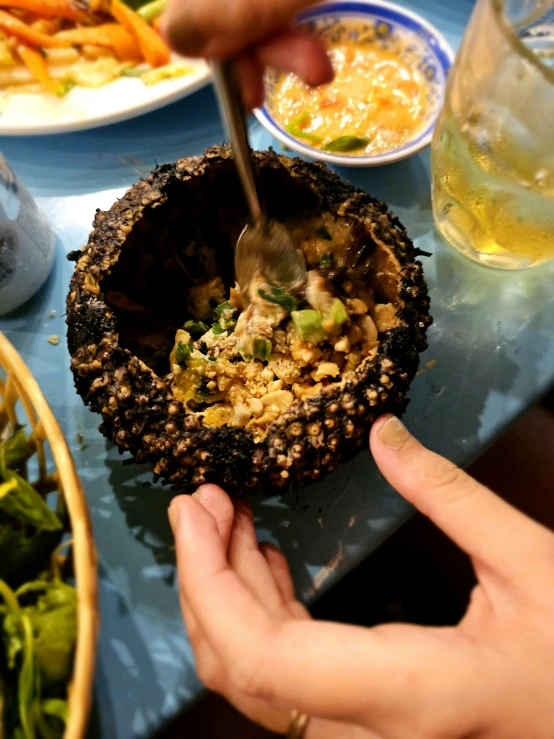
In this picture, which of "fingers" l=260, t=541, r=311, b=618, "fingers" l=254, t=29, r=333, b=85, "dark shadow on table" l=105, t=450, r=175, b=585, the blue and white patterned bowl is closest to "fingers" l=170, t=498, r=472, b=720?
"fingers" l=260, t=541, r=311, b=618

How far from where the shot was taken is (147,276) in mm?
732

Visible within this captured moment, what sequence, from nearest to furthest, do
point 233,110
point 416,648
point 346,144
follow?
point 416,648
point 233,110
point 346,144

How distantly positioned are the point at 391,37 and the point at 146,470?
0.86m

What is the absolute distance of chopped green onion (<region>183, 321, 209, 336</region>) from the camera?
29.1 inches

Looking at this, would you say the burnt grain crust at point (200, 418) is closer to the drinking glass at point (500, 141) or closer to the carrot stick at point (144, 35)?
the drinking glass at point (500, 141)

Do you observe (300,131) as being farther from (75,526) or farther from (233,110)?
(75,526)

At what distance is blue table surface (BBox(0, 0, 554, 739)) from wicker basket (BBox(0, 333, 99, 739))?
13 centimetres

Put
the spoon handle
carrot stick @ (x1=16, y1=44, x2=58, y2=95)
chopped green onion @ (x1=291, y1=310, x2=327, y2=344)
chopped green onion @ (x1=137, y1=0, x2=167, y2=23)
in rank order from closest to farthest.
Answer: the spoon handle → chopped green onion @ (x1=291, y1=310, x2=327, y2=344) → carrot stick @ (x1=16, y1=44, x2=58, y2=95) → chopped green onion @ (x1=137, y1=0, x2=167, y2=23)

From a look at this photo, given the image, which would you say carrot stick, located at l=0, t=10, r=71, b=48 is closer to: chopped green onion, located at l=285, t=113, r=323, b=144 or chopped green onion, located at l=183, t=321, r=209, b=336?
chopped green onion, located at l=285, t=113, r=323, b=144

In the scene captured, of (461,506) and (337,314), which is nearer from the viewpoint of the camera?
(461,506)

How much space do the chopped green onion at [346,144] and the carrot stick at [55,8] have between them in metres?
0.63

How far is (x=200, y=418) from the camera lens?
0.57 metres

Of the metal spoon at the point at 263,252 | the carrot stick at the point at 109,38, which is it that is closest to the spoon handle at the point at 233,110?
the metal spoon at the point at 263,252

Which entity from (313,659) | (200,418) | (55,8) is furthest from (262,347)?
(55,8)
